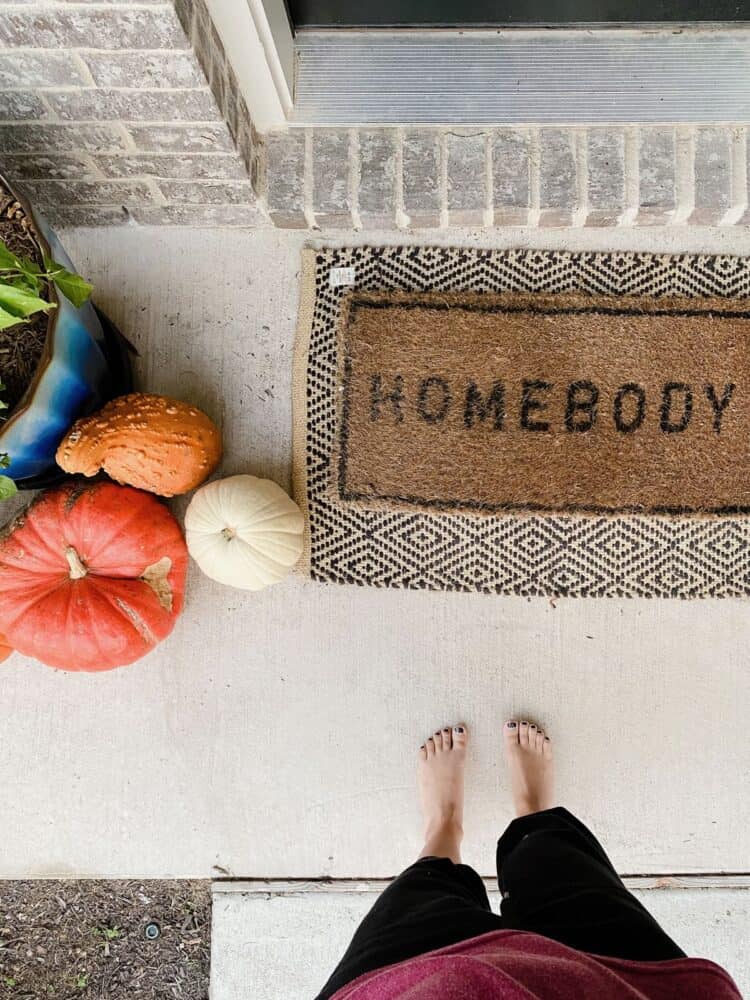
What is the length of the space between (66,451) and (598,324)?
1044 millimetres

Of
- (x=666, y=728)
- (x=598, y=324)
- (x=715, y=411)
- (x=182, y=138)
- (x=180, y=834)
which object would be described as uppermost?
(x=182, y=138)

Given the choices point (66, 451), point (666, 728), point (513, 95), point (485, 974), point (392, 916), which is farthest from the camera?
point (666, 728)

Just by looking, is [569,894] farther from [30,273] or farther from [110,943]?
[30,273]

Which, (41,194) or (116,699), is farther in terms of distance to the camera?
(116,699)

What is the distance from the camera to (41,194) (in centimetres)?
139

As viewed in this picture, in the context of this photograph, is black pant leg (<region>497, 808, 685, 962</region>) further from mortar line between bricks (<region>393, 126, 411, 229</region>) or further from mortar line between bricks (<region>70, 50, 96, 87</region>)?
mortar line between bricks (<region>70, 50, 96, 87</region>)

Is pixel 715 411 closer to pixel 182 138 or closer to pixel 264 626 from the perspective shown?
pixel 264 626

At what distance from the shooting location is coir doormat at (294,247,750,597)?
1457mm

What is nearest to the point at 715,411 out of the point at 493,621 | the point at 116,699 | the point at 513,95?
the point at 493,621

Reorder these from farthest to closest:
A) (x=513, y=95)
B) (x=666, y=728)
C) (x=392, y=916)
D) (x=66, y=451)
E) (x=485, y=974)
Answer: (x=666, y=728) → (x=513, y=95) → (x=66, y=451) → (x=392, y=916) → (x=485, y=974)

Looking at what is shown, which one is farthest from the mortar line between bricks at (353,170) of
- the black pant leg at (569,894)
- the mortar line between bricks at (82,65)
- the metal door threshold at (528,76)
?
the black pant leg at (569,894)

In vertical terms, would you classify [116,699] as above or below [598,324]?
below

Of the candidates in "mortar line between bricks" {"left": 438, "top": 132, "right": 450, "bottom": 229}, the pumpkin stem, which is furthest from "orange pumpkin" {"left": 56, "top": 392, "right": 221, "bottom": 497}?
"mortar line between bricks" {"left": 438, "top": 132, "right": 450, "bottom": 229}

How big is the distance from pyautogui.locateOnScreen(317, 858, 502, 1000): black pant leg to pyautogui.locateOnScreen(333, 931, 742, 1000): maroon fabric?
0.23 feet
